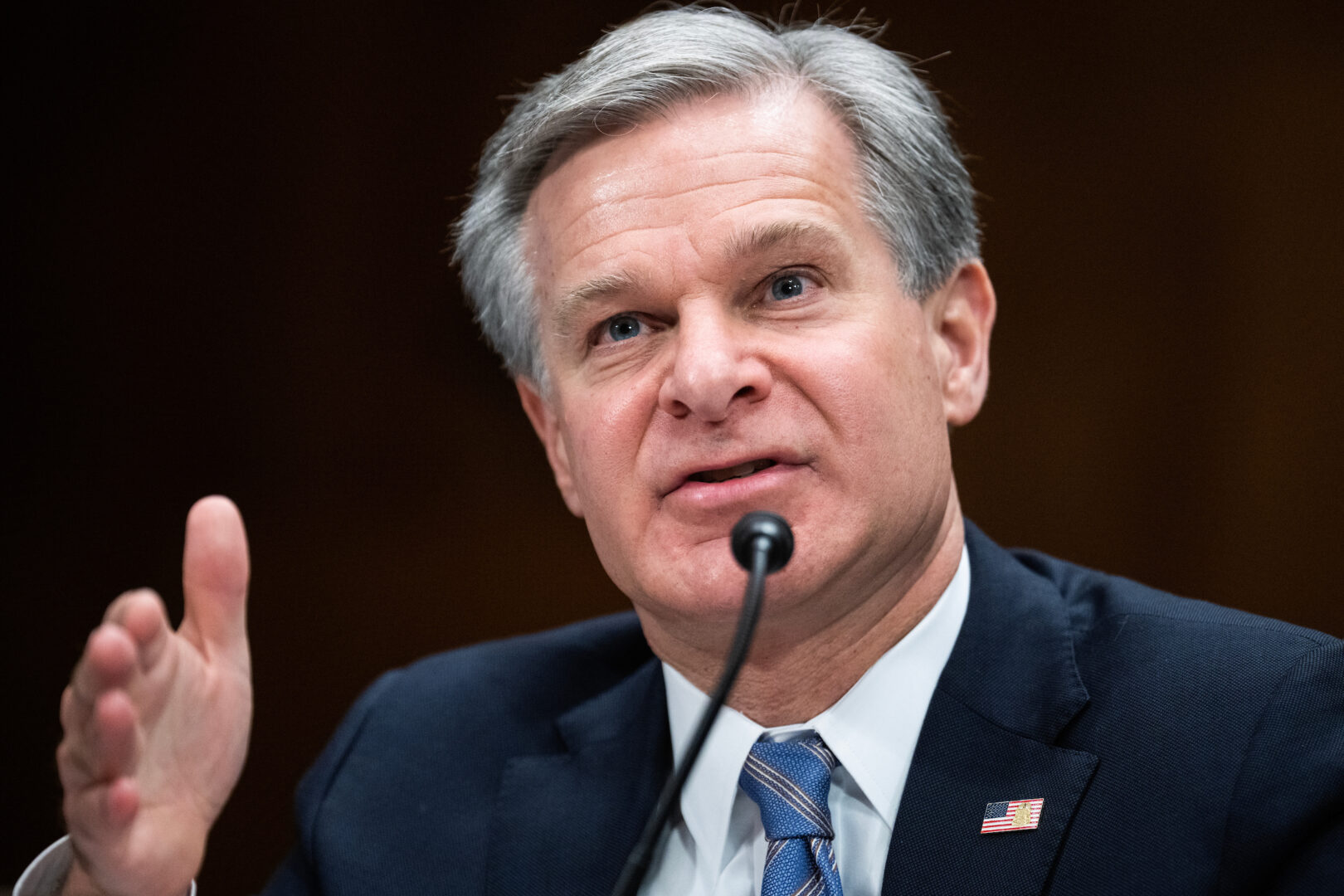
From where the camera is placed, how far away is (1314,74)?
109 inches

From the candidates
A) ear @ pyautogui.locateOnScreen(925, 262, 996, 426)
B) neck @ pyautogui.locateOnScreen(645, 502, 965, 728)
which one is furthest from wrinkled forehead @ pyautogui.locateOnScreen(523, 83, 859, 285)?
neck @ pyautogui.locateOnScreen(645, 502, 965, 728)

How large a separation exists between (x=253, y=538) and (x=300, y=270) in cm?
72

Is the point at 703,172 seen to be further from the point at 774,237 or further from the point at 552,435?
the point at 552,435

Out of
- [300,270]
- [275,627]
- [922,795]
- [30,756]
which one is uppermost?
[300,270]

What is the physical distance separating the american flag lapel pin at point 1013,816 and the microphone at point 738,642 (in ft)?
1.49

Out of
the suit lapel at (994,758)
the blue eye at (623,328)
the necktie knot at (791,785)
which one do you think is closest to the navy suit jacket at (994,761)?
the suit lapel at (994,758)

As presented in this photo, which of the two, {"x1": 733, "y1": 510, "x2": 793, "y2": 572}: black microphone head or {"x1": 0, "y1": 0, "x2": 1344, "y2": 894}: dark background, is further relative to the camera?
{"x1": 0, "y1": 0, "x2": 1344, "y2": 894}: dark background

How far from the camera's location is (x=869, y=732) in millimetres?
1603

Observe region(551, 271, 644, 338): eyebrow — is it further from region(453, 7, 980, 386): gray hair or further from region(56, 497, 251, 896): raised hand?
region(56, 497, 251, 896): raised hand

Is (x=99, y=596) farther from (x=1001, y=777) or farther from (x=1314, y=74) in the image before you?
(x=1314, y=74)

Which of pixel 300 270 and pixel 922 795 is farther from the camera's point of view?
pixel 300 270

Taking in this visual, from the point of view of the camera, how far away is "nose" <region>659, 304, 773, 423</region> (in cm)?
152

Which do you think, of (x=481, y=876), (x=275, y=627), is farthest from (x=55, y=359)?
(x=481, y=876)

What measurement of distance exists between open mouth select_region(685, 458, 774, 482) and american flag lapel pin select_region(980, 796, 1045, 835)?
0.48 metres
